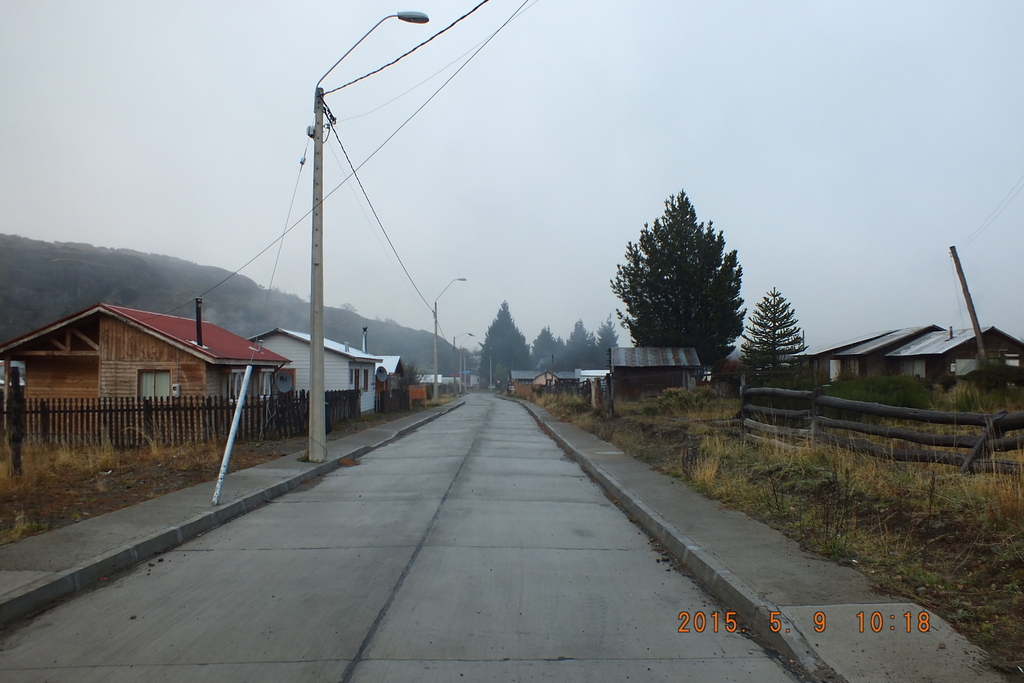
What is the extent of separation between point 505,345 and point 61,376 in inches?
5146

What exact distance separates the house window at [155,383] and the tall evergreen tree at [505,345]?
5038 inches

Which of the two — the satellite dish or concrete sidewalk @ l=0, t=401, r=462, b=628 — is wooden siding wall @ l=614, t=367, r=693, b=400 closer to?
the satellite dish

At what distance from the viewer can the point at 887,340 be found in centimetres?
5178

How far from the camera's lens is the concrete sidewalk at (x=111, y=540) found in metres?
5.76

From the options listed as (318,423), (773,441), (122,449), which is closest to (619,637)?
(773,441)

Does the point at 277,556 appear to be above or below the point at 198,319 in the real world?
below

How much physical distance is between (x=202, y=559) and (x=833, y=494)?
706 cm

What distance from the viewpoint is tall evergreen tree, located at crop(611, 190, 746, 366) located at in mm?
53312

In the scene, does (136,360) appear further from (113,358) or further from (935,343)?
(935,343)

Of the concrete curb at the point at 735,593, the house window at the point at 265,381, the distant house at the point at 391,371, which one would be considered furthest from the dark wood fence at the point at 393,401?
the concrete curb at the point at 735,593

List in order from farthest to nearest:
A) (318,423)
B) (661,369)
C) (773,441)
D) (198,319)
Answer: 1. (661,369)
2. (198,319)
3. (318,423)
4. (773,441)

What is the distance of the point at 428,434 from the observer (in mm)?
23750

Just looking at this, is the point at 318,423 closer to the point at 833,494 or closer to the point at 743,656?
the point at 833,494
